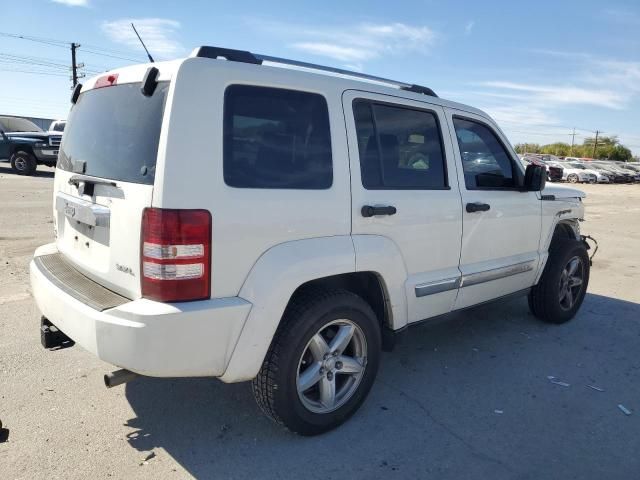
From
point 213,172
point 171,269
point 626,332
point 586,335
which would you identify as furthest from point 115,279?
point 626,332

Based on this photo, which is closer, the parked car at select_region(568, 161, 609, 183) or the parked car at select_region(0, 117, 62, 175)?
the parked car at select_region(0, 117, 62, 175)

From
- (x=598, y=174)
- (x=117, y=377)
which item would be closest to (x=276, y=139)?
(x=117, y=377)

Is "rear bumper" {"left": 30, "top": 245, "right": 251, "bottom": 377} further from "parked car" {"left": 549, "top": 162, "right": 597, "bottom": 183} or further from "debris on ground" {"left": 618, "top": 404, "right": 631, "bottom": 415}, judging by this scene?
"parked car" {"left": 549, "top": 162, "right": 597, "bottom": 183}

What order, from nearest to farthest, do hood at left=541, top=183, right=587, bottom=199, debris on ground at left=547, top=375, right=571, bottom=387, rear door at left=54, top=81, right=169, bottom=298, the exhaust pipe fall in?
1. rear door at left=54, top=81, right=169, bottom=298
2. the exhaust pipe
3. debris on ground at left=547, top=375, right=571, bottom=387
4. hood at left=541, top=183, right=587, bottom=199

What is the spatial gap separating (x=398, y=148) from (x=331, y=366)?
4.79ft

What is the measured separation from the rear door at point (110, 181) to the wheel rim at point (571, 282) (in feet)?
13.3


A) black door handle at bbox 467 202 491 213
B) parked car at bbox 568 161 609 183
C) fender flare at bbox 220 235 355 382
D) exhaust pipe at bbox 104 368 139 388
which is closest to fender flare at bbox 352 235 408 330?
fender flare at bbox 220 235 355 382

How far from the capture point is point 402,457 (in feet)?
9.12

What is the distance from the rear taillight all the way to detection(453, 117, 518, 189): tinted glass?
2172 mm

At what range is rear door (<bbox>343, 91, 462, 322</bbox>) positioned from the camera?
9.82 ft

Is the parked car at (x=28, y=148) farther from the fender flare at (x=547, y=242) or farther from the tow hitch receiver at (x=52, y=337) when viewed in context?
the fender flare at (x=547, y=242)

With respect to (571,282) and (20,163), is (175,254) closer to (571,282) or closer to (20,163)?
(571,282)

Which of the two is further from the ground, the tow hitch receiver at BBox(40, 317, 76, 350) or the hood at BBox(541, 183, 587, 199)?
the hood at BBox(541, 183, 587, 199)

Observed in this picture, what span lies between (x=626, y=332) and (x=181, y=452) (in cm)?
432
